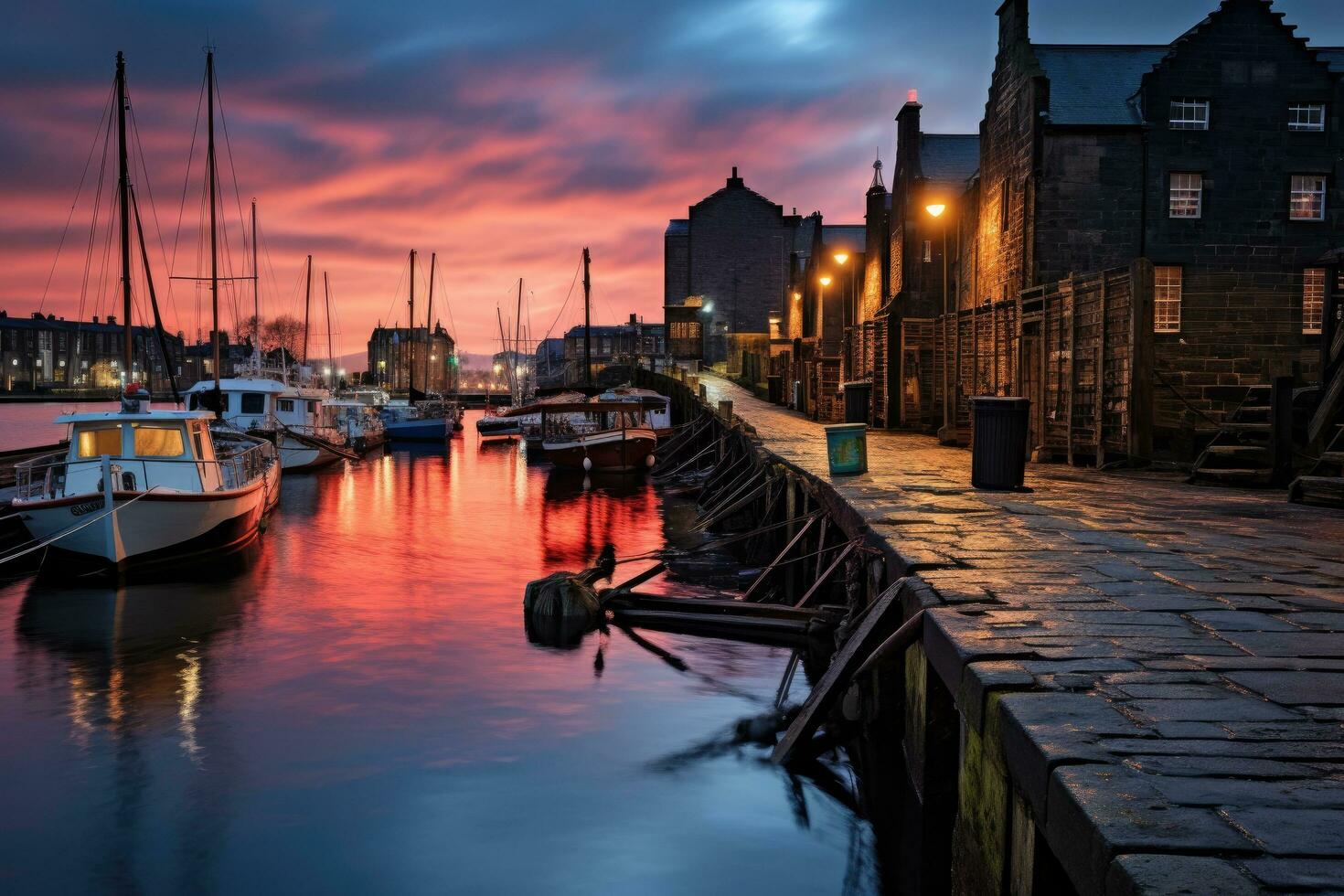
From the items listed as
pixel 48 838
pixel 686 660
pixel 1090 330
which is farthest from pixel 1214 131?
pixel 48 838

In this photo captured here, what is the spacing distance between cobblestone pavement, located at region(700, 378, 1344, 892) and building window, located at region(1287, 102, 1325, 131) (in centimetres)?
1951

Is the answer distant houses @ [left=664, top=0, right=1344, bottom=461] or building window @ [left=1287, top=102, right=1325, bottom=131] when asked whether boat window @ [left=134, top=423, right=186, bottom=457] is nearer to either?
distant houses @ [left=664, top=0, right=1344, bottom=461]

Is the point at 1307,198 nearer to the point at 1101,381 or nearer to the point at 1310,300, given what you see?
the point at 1310,300

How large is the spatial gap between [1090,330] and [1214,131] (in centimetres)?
1271

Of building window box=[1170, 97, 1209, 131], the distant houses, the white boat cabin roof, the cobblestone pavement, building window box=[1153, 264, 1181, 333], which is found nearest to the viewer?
the cobblestone pavement

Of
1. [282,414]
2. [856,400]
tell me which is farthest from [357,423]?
[856,400]

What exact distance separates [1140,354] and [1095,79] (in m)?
14.4

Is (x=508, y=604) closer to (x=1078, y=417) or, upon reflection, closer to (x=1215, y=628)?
(x=1078, y=417)

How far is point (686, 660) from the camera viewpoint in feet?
41.3

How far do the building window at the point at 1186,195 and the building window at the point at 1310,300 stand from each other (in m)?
3.06

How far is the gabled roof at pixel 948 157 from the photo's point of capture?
120 feet

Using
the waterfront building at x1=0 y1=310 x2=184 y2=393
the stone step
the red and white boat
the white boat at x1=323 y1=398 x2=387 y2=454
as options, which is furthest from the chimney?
the waterfront building at x1=0 y1=310 x2=184 y2=393

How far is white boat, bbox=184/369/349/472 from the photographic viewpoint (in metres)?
37.8

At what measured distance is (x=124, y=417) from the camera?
722 inches
